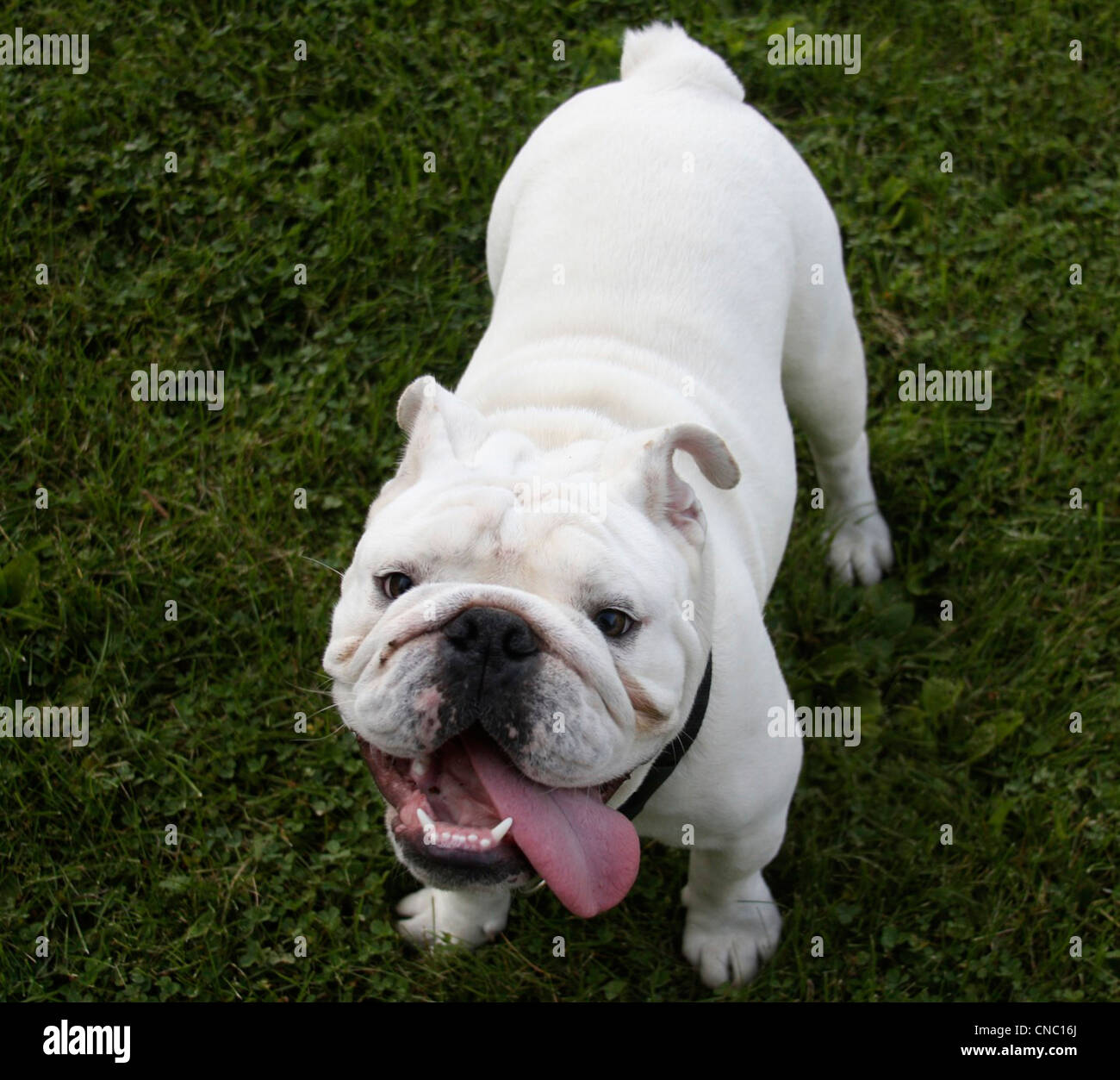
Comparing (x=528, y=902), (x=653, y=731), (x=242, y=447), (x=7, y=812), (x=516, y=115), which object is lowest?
(x=528, y=902)

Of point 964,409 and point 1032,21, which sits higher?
point 1032,21

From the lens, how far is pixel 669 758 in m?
3.10

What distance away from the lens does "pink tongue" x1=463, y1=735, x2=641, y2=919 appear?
273 cm

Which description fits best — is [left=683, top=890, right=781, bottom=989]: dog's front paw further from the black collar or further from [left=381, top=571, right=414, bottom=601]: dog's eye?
[left=381, top=571, right=414, bottom=601]: dog's eye

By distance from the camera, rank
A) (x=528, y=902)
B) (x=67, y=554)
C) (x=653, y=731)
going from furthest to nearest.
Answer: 1. (x=67, y=554)
2. (x=528, y=902)
3. (x=653, y=731)

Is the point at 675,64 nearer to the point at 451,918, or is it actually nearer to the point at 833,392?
the point at 833,392

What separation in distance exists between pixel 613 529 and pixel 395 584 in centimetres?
49

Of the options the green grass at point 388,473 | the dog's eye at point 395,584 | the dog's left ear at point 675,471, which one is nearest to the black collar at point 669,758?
the dog's left ear at point 675,471

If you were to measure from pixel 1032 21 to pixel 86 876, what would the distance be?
549cm

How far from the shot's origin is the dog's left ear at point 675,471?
2.87 m
